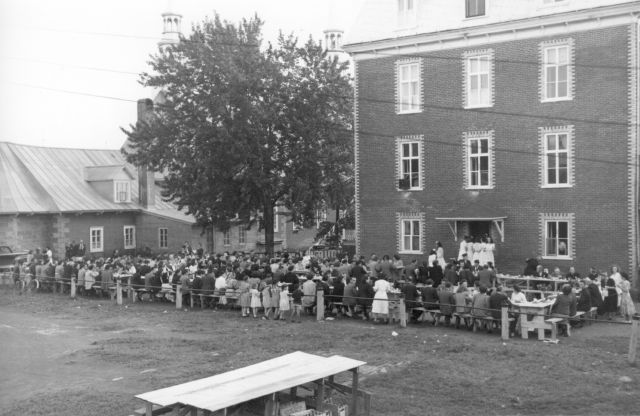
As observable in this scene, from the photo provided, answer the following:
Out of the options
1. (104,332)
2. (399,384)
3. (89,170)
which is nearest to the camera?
(399,384)

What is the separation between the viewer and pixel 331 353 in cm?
1864

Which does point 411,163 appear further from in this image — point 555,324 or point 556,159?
point 555,324

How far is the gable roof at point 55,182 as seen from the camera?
141 feet

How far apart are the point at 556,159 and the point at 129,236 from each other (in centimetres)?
3126

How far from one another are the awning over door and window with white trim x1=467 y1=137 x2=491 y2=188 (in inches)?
42.1

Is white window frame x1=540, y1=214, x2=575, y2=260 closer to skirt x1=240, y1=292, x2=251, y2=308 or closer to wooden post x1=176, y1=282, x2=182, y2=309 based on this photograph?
skirt x1=240, y1=292, x2=251, y2=308

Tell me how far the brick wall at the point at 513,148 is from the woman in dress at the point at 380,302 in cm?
974

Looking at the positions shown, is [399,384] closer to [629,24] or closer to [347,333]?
[347,333]

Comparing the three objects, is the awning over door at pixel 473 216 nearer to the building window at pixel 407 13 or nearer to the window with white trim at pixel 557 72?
the window with white trim at pixel 557 72

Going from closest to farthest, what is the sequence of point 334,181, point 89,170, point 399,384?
point 399,384 → point 334,181 → point 89,170

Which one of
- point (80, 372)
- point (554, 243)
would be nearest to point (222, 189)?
point (554, 243)

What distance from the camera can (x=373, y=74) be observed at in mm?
33938

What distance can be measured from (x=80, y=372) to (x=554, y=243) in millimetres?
20275

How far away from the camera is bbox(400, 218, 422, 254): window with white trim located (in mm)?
33219
